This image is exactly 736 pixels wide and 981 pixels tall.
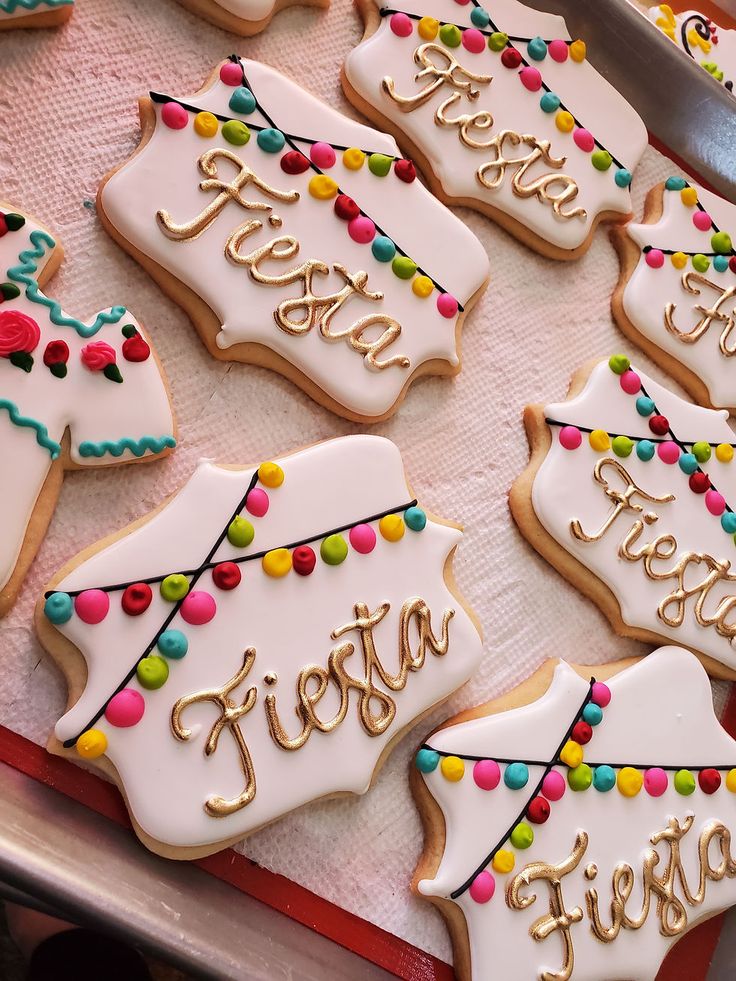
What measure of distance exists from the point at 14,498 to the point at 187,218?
1.10ft

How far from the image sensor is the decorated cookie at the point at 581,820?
873mm

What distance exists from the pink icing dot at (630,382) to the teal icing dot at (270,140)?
1.67ft

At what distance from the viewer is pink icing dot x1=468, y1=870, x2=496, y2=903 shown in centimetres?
86

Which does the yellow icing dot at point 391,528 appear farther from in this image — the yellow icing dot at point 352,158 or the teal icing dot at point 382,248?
the yellow icing dot at point 352,158

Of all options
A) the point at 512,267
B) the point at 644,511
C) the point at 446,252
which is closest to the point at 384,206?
the point at 446,252

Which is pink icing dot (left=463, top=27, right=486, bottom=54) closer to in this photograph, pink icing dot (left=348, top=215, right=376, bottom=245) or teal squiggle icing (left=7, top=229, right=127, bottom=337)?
pink icing dot (left=348, top=215, right=376, bottom=245)

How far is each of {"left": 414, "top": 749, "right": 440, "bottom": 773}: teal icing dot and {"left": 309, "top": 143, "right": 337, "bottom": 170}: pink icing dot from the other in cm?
64

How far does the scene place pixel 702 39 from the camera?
A: 5.30ft

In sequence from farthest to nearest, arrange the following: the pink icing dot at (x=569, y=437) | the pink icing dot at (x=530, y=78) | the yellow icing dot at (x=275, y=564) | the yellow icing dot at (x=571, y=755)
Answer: the pink icing dot at (x=530, y=78) < the pink icing dot at (x=569, y=437) < the yellow icing dot at (x=571, y=755) < the yellow icing dot at (x=275, y=564)

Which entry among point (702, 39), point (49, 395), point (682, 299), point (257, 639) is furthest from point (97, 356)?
point (702, 39)

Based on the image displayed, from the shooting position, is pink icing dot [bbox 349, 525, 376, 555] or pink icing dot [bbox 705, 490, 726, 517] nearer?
pink icing dot [bbox 349, 525, 376, 555]

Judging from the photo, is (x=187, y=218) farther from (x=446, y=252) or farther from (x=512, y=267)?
(x=512, y=267)

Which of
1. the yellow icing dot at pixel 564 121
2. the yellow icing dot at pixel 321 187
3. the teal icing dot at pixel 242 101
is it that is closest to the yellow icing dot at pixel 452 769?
the yellow icing dot at pixel 321 187

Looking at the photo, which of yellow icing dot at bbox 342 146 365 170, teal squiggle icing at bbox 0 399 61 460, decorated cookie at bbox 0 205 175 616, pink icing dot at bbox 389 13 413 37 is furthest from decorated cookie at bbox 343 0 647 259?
teal squiggle icing at bbox 0 399 61 460
